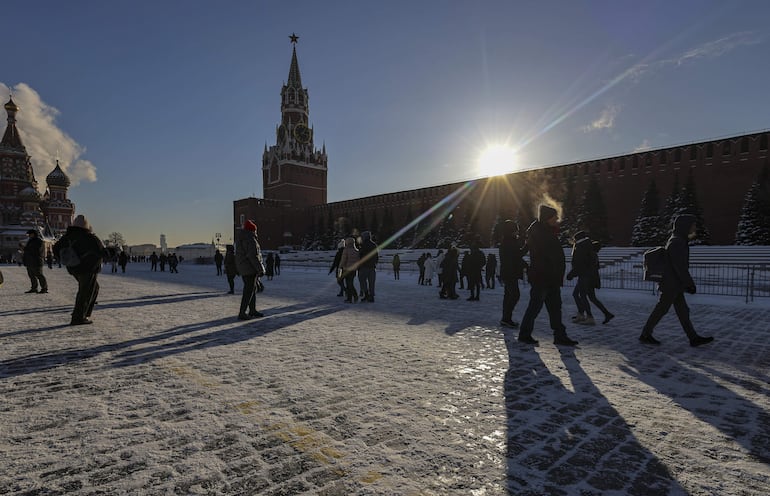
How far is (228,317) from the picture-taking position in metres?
6.80

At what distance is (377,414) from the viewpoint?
2.57 meters

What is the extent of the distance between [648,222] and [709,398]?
35.2 m

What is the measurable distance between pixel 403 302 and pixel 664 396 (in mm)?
6760

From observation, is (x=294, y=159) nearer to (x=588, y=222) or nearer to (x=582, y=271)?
(x=588, y=222)

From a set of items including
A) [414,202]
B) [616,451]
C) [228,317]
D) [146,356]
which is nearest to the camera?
[616,451]

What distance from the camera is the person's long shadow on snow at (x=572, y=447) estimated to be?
181cm

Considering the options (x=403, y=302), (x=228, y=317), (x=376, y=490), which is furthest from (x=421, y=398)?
(x=403, y=302)

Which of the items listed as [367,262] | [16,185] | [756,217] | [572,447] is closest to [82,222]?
[367,262]

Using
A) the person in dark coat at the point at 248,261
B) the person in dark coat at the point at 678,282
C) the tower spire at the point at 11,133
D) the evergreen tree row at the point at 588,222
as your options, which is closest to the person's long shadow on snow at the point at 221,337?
the person in dark coat at the point at 248,261

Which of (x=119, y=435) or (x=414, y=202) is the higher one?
(x=414, y=202)

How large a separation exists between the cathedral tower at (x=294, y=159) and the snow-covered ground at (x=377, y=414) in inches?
2875

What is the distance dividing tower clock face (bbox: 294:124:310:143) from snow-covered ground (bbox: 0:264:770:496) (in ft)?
272

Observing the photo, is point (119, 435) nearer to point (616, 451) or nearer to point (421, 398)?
point (421, 398)

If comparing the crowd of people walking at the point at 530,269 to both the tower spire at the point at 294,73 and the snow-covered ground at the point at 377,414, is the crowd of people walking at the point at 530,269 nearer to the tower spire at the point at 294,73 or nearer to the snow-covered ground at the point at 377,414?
the snow-covered ground at the point at 377,414
